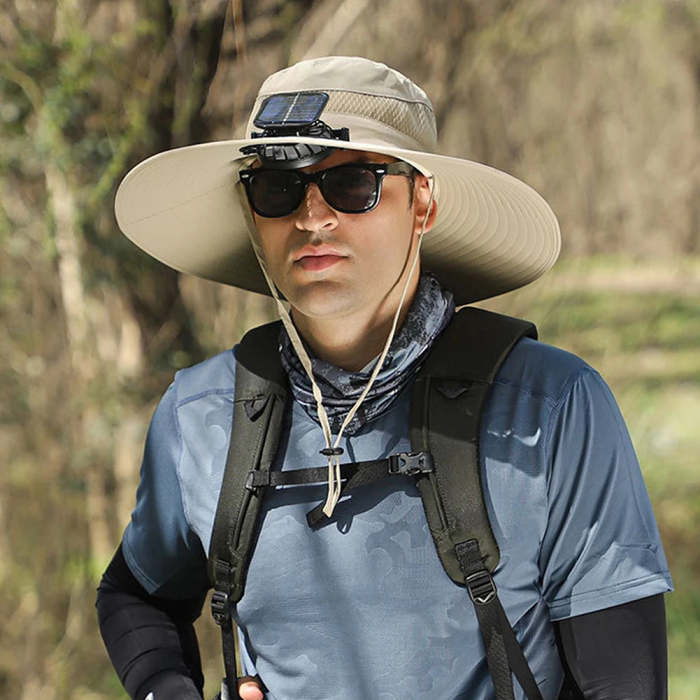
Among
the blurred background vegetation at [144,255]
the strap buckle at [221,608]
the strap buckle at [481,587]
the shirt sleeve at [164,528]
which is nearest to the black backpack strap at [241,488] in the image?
the strap buckle at [221,608]

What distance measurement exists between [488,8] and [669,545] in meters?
3.10

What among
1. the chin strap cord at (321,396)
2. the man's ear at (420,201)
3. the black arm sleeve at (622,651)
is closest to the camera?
the black arm sleeve at (622,651)

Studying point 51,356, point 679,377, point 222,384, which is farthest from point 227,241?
point 679,377

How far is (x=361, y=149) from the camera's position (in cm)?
168

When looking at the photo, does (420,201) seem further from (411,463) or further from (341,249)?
(411,463)

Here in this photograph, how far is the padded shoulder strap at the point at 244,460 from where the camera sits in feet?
5.66

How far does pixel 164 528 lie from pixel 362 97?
0.80m

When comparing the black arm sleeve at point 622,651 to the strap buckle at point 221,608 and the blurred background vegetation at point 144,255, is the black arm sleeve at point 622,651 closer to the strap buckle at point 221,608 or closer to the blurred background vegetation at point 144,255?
the strap buckle at point 221,608

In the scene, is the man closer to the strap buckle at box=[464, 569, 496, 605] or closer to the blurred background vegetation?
the strap buckle at box=[464, 569, 496, 605]

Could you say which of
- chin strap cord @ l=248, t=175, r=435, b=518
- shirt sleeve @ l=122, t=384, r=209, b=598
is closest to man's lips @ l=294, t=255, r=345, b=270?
chin strap cord @ l=248, t=175, r=435, b=518

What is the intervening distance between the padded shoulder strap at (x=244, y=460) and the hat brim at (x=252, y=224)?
0.30 meters

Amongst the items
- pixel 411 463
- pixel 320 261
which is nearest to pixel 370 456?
pixel 411 463

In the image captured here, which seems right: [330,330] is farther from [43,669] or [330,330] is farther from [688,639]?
[688,639]

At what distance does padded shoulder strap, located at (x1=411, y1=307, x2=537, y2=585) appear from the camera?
1.59 metres
